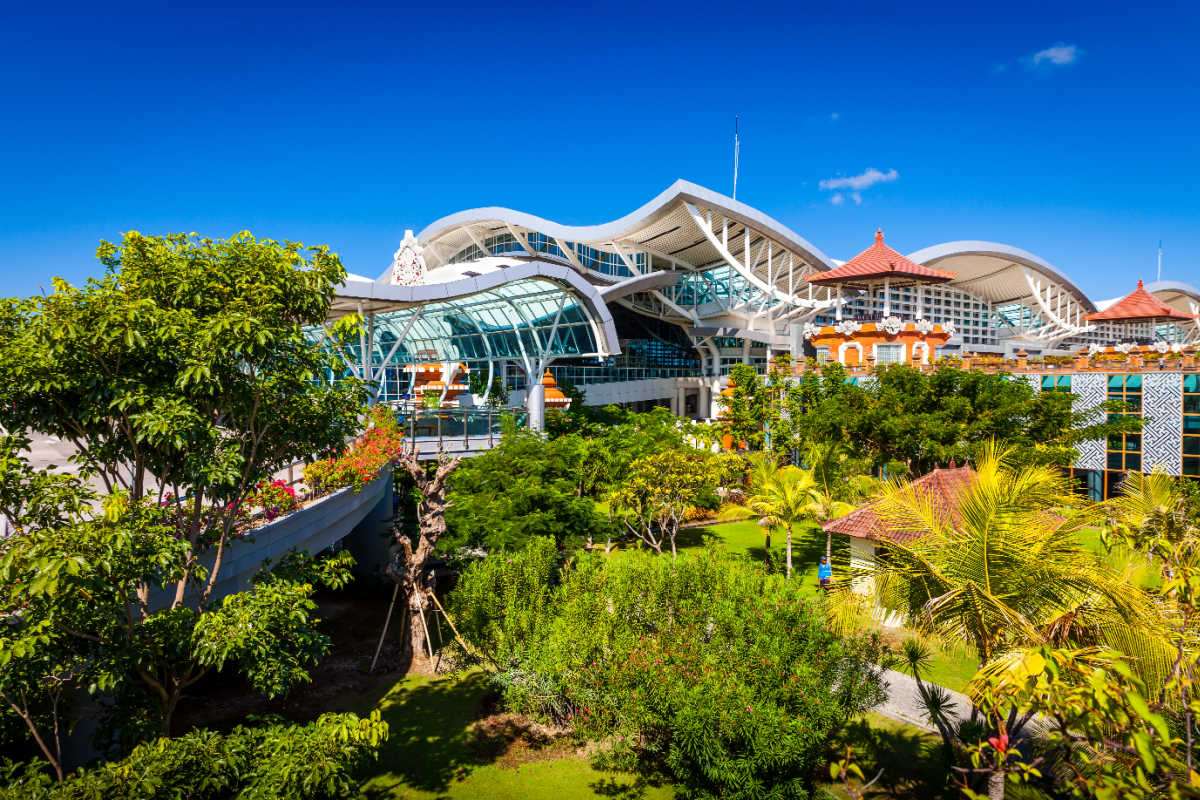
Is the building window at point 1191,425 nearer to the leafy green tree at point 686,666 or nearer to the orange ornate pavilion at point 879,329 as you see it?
the orange ornate pavilion at point 879,329

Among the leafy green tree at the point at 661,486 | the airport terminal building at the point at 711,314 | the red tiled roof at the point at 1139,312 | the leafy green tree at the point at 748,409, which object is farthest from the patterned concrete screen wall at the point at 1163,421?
the red tiled roof at the point at 1139,312

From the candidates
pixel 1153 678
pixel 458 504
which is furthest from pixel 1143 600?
pixel 458 504

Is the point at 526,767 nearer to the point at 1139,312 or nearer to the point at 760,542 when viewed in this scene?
the point at 760,542

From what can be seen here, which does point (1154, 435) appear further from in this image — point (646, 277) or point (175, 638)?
point (175, 638)

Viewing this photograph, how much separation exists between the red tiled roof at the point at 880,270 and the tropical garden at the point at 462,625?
1064 inches

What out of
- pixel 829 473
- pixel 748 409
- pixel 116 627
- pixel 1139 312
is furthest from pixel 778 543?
pixel 1139 312

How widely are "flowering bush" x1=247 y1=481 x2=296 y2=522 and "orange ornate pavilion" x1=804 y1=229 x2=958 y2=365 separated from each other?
28289 millimetres

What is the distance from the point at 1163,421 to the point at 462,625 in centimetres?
2748

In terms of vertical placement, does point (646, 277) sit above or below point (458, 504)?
above

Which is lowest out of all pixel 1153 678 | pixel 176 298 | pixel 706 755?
pixel 706 755

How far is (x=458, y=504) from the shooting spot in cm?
1780

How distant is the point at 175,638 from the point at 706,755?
5794 mm

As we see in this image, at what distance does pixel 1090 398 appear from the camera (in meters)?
28.4

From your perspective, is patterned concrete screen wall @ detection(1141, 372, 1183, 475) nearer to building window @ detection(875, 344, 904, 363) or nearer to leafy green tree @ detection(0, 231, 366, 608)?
building window @ detection(875, 344, 904, 363)
